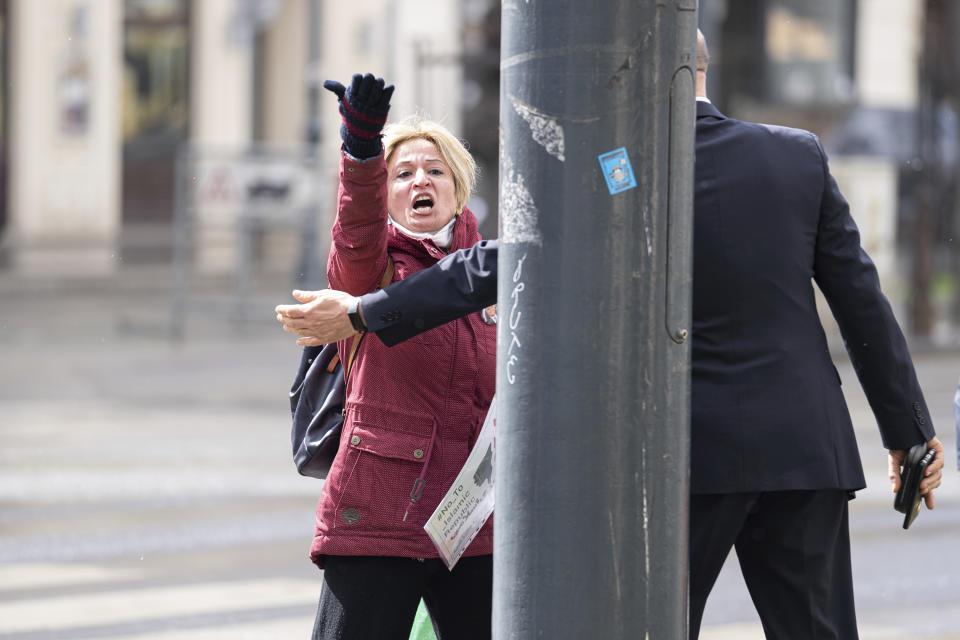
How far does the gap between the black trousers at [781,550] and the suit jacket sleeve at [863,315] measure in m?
0.25

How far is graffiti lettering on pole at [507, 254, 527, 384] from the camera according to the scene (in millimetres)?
2453

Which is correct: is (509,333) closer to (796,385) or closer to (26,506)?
(796,385)

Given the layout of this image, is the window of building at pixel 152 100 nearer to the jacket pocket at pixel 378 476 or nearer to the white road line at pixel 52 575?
the white road line at pixel 52 575

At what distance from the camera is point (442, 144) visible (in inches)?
140

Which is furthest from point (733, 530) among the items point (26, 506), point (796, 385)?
point (26, 506)

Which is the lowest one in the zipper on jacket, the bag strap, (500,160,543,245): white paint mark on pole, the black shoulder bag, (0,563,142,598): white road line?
(0,563,142,598): white road line

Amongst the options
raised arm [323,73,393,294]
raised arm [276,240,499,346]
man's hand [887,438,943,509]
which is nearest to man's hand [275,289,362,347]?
raised arm [276,240,499,346]

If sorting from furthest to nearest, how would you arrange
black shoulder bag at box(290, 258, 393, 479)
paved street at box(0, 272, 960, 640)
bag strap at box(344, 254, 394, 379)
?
paved street at box(0, 272, 960, 640), black shoulder bag at box(290, 258, 393, 479), bag strap at box(344, 254, 394, 379)

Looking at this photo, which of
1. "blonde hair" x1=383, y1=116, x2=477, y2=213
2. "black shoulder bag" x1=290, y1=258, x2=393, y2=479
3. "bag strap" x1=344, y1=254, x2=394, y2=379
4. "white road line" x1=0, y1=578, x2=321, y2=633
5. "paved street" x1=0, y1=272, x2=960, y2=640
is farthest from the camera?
"paved street" x1=0, y1=272, x2=960, y2=640

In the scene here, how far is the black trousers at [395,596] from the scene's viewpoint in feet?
10.6

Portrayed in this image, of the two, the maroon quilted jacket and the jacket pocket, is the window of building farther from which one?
the jacket pocket

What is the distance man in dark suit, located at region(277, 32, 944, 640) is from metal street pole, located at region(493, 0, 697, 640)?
60 cm

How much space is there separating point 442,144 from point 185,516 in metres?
4.44

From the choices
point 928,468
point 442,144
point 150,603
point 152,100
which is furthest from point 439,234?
point 152,100
